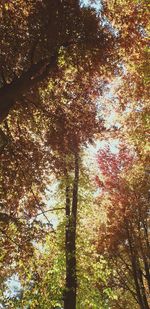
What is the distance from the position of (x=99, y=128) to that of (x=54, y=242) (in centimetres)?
447

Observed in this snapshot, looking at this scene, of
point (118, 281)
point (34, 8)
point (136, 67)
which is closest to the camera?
point (34, 8)

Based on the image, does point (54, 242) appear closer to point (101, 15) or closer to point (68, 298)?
point (68, 298)

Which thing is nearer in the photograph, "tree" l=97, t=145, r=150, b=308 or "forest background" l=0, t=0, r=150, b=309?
"forest background" l=0, t=0, r=150, b=309

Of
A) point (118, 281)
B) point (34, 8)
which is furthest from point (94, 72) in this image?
point (118, 281)

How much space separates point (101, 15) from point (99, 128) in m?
3.57

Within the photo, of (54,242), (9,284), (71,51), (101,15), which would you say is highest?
(101,15)

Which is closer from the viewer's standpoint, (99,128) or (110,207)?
(99,128)

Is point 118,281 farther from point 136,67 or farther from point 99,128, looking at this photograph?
point 136,67

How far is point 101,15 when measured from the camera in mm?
11664

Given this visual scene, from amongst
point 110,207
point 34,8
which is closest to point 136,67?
point 34,8

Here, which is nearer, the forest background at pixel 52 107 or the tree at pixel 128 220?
the forest background at pixel 52 107

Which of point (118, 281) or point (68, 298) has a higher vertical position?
point (118, 281)

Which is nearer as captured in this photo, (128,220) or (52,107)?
(52,107)

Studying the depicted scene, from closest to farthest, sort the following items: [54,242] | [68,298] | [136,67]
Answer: [54,242]
[136,67]
[68,298]
